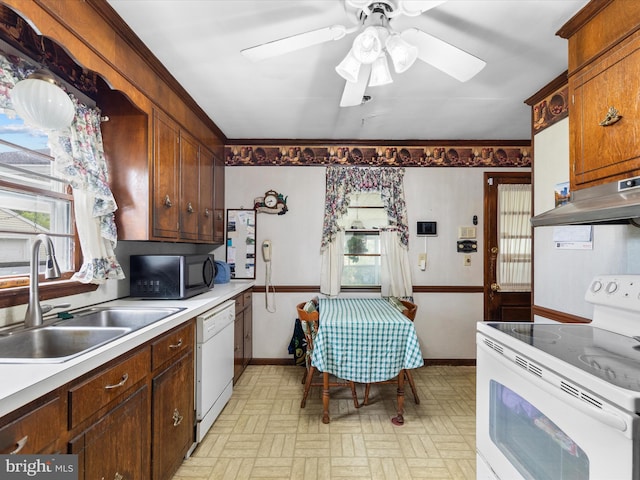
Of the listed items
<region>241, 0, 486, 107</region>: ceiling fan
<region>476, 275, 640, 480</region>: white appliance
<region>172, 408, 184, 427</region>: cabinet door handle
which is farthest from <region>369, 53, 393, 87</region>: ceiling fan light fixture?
<region>172, 408, 184, 427</region>: cabinet door handle

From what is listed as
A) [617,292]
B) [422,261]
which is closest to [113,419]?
[617,292]

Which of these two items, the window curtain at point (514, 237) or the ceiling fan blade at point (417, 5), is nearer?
the ceiling fan blade at point (417, 5)

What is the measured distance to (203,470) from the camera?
2.00 metres

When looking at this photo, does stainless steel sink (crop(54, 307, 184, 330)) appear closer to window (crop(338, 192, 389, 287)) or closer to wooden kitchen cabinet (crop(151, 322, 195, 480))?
wooden kitchen cabinet (crop(151, 322, 195, 480))

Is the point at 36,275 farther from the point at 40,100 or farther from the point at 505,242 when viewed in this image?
the point at 505,242

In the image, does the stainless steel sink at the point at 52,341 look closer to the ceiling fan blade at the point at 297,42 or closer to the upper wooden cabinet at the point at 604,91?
the ceiling fan blade at the point at 297,42

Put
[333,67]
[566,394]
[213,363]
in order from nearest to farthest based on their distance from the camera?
[566,394], [333,67], [213,363]

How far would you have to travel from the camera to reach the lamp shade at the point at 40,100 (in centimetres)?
134

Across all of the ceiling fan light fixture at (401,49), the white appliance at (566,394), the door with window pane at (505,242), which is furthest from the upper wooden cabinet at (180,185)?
the door with window pane at (505,242)

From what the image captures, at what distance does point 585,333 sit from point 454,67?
1391mm

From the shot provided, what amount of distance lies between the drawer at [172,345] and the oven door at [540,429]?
1.58 meters

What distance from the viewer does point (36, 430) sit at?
981mm

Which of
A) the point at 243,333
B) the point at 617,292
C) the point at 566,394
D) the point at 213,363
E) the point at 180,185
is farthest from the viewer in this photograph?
the point at 243,333

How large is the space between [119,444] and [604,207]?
6.99 ft
